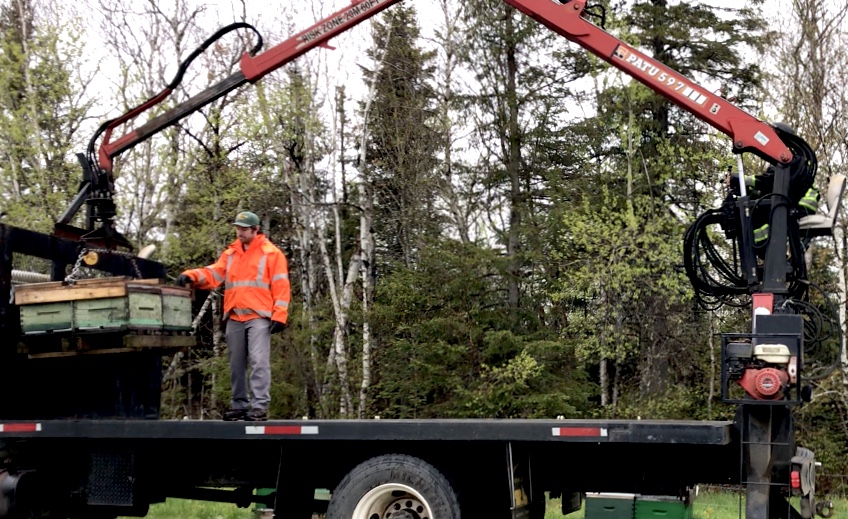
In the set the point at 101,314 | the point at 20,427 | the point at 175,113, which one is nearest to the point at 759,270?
the point at 101,314

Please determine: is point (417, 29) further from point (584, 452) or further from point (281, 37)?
point (584, 452)

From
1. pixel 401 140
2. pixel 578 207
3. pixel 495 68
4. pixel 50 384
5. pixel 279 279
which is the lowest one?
pixel 50 384

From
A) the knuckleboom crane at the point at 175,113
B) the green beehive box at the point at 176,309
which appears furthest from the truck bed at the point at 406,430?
the knuckleboom crane at the point at 175,113

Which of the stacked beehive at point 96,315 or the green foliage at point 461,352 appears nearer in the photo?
the stacked beehive at point 96,315

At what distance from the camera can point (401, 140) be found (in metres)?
21.0

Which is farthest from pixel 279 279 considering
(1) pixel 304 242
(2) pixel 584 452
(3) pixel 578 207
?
(1) pixel 304 242

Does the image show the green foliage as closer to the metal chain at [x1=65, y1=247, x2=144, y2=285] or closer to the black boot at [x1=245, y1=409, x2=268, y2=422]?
the metal chain at [x1=65, y1=247, x2=144, y2=285]

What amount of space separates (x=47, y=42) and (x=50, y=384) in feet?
49.1

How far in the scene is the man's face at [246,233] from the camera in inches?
303

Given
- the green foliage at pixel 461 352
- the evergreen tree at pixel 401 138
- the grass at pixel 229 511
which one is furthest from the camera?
the evergreen tree at pixel 401 138

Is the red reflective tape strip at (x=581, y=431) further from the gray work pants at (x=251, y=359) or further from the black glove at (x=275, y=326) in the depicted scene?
the black glove at (x=275, y=326)

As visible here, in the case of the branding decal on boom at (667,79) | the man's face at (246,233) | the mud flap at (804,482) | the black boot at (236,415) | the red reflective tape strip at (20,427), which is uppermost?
the branding decal on boom at (667,79)

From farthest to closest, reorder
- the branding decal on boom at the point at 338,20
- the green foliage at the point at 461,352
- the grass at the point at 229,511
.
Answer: the green foliage at the point at 461,352 < the grass at the point at 229,511 < the branding decal on boom at the point at 338,20

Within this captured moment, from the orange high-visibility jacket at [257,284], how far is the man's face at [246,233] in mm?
53
